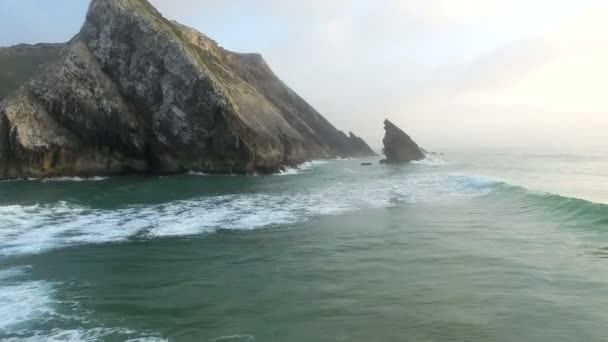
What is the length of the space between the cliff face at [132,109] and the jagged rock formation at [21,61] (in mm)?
44184

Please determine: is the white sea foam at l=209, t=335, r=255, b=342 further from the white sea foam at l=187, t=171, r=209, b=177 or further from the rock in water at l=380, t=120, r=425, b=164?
the rock in water at l=380, t=120, r=425, b=164

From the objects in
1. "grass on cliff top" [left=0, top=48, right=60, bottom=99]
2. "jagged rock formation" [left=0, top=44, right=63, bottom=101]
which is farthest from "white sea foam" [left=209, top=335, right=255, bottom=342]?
"jagged rock formation" [left=0, top=44, right=63, bottom=101]

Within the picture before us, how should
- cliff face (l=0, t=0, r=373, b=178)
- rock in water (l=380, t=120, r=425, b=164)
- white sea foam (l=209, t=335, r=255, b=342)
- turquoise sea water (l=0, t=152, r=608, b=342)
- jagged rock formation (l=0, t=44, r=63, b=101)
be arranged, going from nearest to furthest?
white sea foam (l=209, t=335, r=255, b=342) < turquoise sea water (l=0, t=152, r=608, b=342) < cliff face (l=0, t=0, r=373, b=178) < rock in water (l=380, t=120, r=425, b=164) < jagged rock formation (l=0, t=44, r=63, b=101)

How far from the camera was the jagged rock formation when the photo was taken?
8269 cm

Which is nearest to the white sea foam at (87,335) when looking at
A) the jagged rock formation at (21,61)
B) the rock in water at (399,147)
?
the rock in water at (399,147)

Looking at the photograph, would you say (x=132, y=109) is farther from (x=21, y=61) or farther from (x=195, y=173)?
(x=21, y=61)

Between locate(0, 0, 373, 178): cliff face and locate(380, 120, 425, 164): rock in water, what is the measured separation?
31.9m

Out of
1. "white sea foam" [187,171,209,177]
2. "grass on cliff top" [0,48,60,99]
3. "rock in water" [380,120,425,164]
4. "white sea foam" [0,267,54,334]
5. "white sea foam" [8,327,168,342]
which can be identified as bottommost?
"white sea foam" [0,267,54,334]

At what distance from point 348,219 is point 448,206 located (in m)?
5.75

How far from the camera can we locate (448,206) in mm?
20438

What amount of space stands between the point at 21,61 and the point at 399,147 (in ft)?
256

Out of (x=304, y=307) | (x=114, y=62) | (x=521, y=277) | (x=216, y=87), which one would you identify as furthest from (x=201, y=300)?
(x=114, y=62)

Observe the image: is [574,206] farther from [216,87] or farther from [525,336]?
[216,87]

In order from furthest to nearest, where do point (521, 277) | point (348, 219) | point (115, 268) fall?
1. point (348, 219)
2. point (115, 268)
3. point (521, 277)
